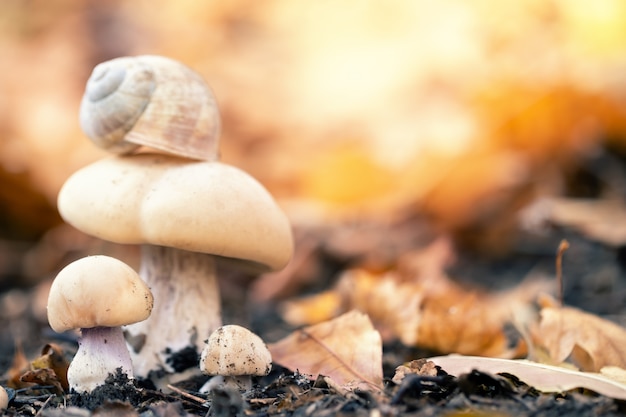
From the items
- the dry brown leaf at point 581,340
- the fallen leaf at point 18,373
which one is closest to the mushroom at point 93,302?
the fallen leaf at point 18,373

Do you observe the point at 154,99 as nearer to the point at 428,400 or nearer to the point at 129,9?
the point at 428,400

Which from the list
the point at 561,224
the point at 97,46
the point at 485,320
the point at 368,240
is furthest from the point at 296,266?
the point at 97,46

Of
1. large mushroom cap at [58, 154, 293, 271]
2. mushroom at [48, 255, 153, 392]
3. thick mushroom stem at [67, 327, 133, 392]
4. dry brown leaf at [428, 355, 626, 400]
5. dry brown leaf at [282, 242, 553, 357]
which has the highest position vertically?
large mushroom cap at [58, 154, 293, 271]

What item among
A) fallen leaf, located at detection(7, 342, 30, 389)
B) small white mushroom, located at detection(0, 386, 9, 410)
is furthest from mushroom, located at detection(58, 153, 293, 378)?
small white mushroom, located at detection(0, 386, 9, 410)

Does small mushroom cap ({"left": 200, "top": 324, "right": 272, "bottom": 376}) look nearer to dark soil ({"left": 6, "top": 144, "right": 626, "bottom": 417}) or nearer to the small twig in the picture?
dark soil ({"left": 6, "top": 144, "right": 626, "bottom": 417})

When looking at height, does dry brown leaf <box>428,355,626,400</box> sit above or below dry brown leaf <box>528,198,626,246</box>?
above

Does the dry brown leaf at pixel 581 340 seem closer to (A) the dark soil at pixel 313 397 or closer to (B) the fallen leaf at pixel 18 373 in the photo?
(A) the dark soil at pixel 313 397
